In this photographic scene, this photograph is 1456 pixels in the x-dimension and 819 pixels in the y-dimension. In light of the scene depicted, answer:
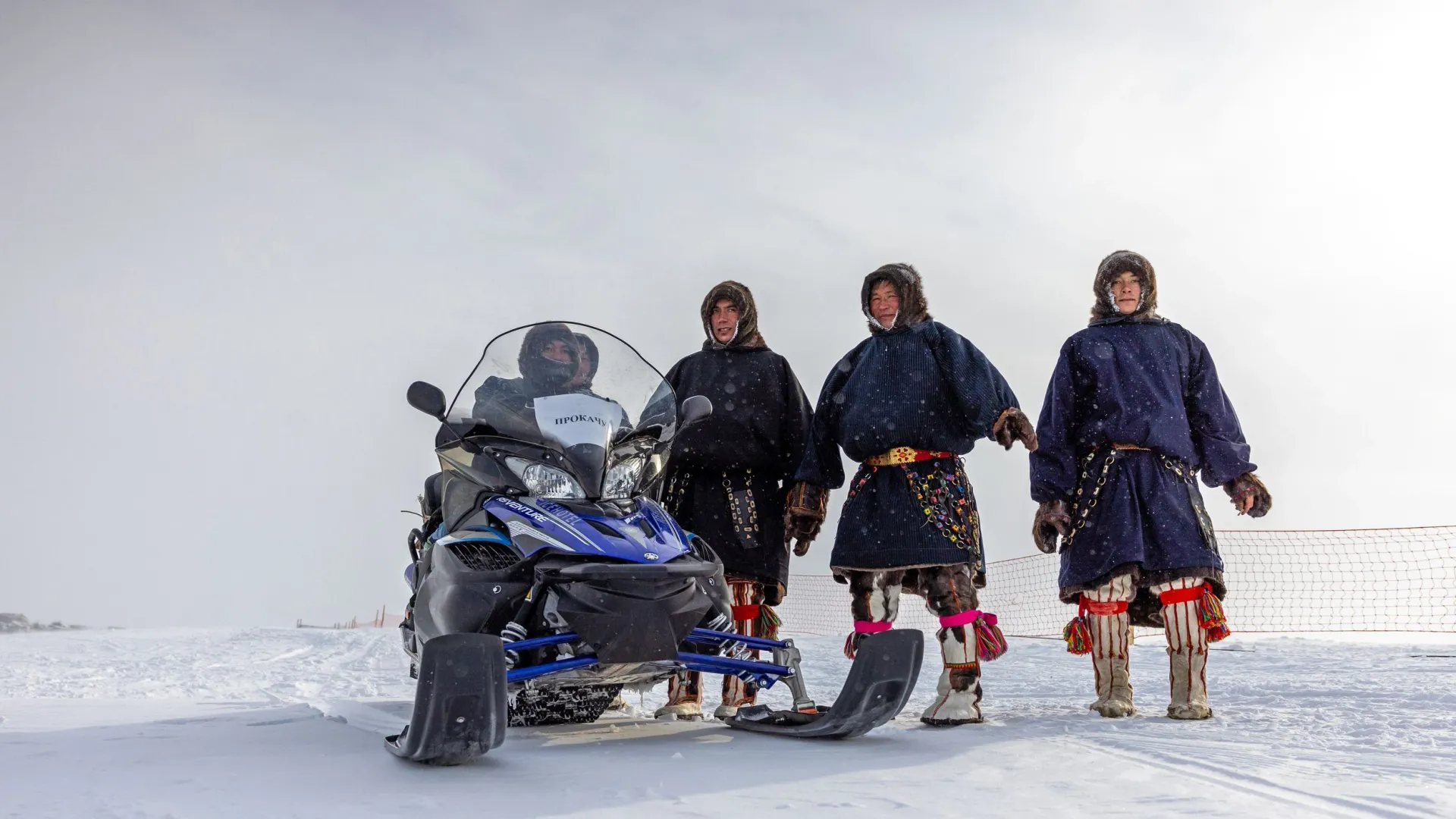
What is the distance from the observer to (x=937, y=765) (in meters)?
3.02

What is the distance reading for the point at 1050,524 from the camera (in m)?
4.70

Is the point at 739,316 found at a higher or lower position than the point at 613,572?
higher

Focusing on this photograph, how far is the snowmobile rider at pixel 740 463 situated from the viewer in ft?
16.9

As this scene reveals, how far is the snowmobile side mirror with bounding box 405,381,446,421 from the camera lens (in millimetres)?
3592

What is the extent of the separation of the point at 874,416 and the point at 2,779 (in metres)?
3.38

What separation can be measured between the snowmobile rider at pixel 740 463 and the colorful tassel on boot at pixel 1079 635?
123cm

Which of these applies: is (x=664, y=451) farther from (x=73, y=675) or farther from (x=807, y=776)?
(x=73, y=675)

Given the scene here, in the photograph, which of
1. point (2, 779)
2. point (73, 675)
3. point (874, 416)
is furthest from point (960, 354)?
point (73, 675)

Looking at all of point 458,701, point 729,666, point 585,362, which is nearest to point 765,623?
point 729,666

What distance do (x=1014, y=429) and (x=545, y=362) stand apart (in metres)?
2.14

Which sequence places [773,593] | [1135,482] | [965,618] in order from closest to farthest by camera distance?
[965,618], [1135,482], [773,593]

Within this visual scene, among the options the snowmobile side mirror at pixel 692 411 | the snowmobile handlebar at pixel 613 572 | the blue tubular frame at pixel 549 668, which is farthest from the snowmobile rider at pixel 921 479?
the blue tubular frame at pixel 549 668

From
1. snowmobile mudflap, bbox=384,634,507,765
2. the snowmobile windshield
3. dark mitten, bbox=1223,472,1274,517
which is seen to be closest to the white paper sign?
the snowmobile windshield

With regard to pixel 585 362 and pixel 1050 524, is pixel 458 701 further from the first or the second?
pixel 1050 524
